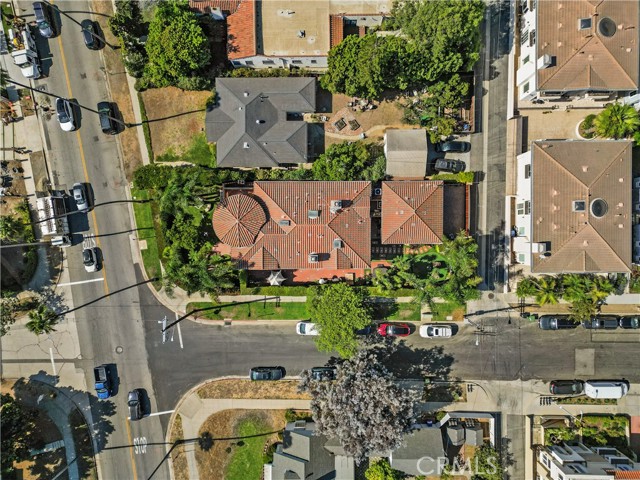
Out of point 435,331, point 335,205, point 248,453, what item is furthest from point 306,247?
point 248,453

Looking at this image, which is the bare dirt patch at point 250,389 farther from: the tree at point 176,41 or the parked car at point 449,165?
the tree at point 176,41

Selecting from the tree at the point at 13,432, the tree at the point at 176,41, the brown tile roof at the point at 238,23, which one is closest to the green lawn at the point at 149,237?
the tree at the point at 176,41

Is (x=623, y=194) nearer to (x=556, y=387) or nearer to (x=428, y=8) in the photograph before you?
(x=556, y=387)

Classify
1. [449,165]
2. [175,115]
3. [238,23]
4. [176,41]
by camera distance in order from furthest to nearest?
[175,115], [449,165], [238,23], [176,41]

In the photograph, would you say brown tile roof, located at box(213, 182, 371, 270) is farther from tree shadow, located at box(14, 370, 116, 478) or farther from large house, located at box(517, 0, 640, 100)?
tree shadow, located at box(14, 370, 116, 478)

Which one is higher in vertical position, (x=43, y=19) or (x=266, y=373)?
(x=43, y=19)

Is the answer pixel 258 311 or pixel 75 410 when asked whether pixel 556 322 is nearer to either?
pixel 258 311
